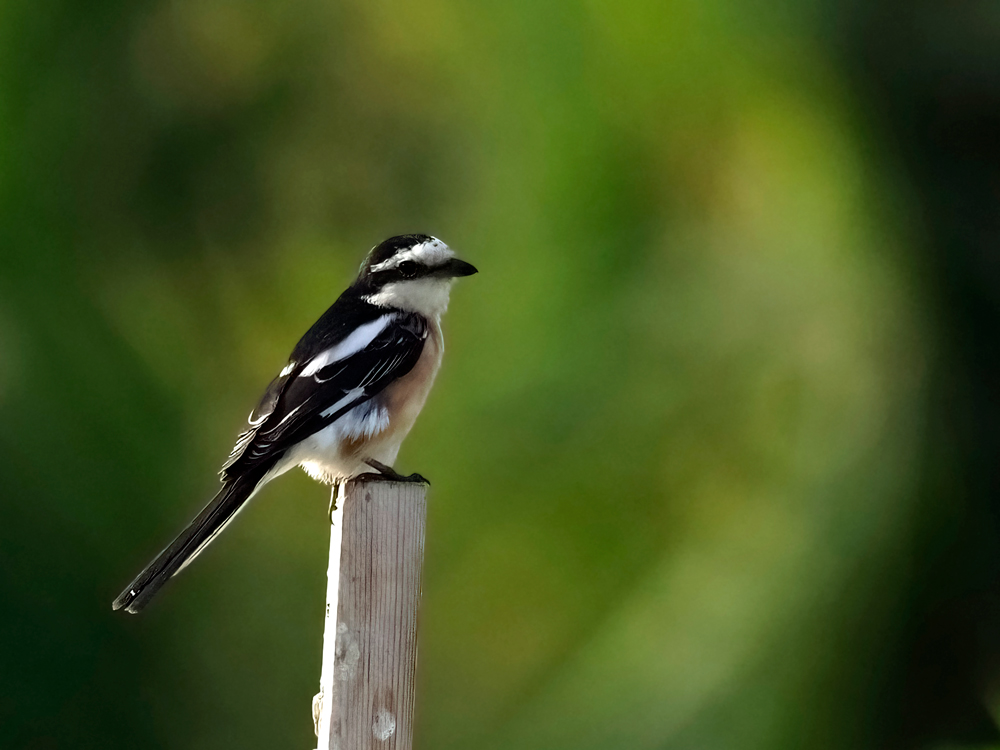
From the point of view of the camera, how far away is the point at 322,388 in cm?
319

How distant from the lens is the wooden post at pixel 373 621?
2037 millimetres

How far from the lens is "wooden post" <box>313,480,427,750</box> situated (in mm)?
2037

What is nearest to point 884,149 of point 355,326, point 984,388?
point 984,388

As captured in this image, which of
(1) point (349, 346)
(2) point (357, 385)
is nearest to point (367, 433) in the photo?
(2) point (357, 385)

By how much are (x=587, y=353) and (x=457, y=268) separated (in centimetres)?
102

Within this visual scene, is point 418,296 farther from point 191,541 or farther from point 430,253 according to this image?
point 191,541

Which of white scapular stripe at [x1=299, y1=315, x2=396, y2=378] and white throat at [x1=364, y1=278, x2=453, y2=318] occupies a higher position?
white throat at [x1=364, y1=278, x2=453, y2=318]

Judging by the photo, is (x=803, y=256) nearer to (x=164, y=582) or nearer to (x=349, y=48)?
(x=349, y=48)

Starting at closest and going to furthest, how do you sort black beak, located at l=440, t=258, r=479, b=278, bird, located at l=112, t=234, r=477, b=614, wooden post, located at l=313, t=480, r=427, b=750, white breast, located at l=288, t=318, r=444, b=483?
wooden post, located at l=313, t=480, r=427, b=750
bird, located at l=112, t=234, r=477, b=614
white breast, located at l=288, t=318, r=444, b=483
black beak, located at l=440, t=258, r=479, b=278

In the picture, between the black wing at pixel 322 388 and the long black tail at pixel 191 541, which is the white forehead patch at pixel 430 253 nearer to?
the black wing at pixel 322 388

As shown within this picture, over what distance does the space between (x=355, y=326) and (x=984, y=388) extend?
2.57m

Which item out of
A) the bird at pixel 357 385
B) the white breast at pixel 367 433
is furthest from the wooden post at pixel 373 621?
the white breast at pixel 367 433

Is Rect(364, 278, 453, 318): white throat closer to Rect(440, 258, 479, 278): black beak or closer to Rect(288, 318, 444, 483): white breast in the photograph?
Rect(440, 258, 479, 278): black beak

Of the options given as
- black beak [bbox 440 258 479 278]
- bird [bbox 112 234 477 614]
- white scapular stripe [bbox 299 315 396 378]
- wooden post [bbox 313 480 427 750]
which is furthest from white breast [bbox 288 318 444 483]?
wooden post [bbox 313 480 427 750]
